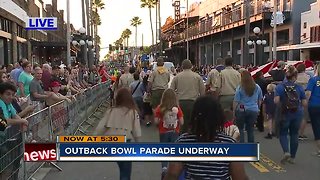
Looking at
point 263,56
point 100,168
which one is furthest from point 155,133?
point 263,56

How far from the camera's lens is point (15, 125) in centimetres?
644

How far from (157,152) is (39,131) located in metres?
5.65

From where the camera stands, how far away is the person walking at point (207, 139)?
355 centimetres

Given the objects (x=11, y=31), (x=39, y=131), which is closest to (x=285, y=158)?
(x=39, y=131)

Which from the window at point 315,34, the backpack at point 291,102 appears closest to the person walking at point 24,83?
the backpack at point 291,102

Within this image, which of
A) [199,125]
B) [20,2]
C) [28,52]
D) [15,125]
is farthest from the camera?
[28,52]

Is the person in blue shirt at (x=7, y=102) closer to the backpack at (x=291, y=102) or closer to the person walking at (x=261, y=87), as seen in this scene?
the backpack at (x=291, y=102)

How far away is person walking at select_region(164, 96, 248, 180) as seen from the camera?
140 inches

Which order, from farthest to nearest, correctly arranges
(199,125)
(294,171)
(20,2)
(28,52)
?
1. (28,52)
2. (20,2)
3. (294,171)
4. (199,125)

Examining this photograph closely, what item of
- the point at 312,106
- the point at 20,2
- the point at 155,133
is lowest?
the point at 155,133

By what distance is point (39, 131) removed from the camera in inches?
326

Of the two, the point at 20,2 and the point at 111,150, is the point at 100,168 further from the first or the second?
the point at 20,2

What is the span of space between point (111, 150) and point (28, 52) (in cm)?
4119

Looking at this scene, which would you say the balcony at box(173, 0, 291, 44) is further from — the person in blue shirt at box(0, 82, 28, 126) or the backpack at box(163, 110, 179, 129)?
the person in blue shirt at box(0, 82, 28, 126)
